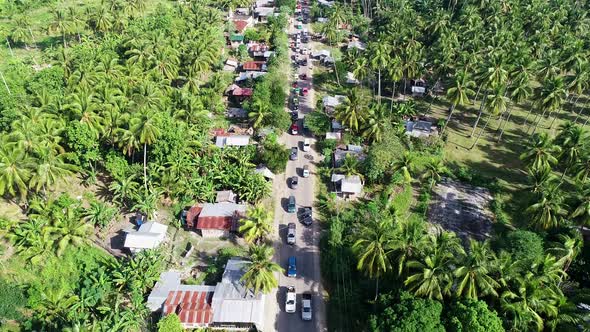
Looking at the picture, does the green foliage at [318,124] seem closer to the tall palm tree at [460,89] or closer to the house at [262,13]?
the tall palm tree at [460,89]

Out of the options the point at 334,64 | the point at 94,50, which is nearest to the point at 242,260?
the point at 94,50

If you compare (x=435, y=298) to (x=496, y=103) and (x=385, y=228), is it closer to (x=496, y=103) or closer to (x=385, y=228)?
(x=385, y=228)

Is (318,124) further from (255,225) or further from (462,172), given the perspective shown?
(255,225)

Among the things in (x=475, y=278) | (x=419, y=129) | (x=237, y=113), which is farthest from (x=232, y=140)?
(x=475, y=278)

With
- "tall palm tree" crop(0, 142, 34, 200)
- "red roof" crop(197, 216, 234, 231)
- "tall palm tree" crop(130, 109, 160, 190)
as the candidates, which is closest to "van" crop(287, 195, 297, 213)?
"red roof" crop(197, 216, 234, 231)

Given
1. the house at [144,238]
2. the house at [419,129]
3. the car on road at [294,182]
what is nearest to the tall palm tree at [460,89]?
the house at [419,129]

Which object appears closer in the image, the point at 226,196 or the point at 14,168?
the point at 14,168
